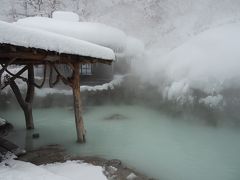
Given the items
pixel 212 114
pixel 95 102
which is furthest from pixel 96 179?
pixel 95 102

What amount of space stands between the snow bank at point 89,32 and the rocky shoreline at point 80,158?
9924 millimetres

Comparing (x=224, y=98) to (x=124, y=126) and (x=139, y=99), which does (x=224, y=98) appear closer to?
(x=124, y=126)

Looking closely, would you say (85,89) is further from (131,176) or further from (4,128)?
(131,176)

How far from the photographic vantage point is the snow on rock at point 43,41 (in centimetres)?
399

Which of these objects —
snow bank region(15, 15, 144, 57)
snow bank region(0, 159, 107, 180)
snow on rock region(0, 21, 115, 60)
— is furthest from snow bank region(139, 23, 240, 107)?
snow bank region(0, 159, 107, 180)

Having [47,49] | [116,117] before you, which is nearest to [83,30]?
A: [116,117]

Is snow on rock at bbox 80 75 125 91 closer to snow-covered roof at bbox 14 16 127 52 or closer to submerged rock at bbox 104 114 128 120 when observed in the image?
snow-covered roof at bbox 14 16 127 52

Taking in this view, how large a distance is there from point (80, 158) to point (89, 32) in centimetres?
1182

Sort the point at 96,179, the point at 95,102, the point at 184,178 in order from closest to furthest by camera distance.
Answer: the point at 96,179 < the point at 184,178 < the point at 95,102

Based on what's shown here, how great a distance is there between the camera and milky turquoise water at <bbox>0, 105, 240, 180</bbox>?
239 inches

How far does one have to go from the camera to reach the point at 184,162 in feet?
21.2

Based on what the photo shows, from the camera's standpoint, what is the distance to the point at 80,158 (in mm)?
5926

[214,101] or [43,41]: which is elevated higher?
[43,41]

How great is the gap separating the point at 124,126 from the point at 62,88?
6.60 m
